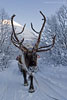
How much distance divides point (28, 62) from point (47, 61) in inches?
578

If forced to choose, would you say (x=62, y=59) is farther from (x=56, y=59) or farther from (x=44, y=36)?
(x=44, y=36)

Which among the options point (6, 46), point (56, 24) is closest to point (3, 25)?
point (6, 46)

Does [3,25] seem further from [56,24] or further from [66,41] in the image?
[66,41]

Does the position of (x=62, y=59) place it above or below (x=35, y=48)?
below

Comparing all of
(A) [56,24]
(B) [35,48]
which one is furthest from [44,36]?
(B) [35,48]

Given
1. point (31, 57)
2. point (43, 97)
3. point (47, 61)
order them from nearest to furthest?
1. point (43, 97)
2. point (31, 57)
3. point (47, 61)

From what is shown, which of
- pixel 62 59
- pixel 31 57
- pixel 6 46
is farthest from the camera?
pixel 6 46

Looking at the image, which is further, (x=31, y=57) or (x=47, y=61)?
(x=47, y=61)

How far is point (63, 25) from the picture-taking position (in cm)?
2112

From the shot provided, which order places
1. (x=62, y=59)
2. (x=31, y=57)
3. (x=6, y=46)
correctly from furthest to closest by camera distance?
1. (x=6, y=46)
2. (x=62, y=59)
3. (x=31, y=57)

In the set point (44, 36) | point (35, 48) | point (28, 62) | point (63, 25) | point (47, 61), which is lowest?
point (47, 61)

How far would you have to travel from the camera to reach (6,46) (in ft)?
70.3

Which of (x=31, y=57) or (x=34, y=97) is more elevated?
(x=31, y=57)

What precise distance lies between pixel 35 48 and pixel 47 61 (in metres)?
14.6
